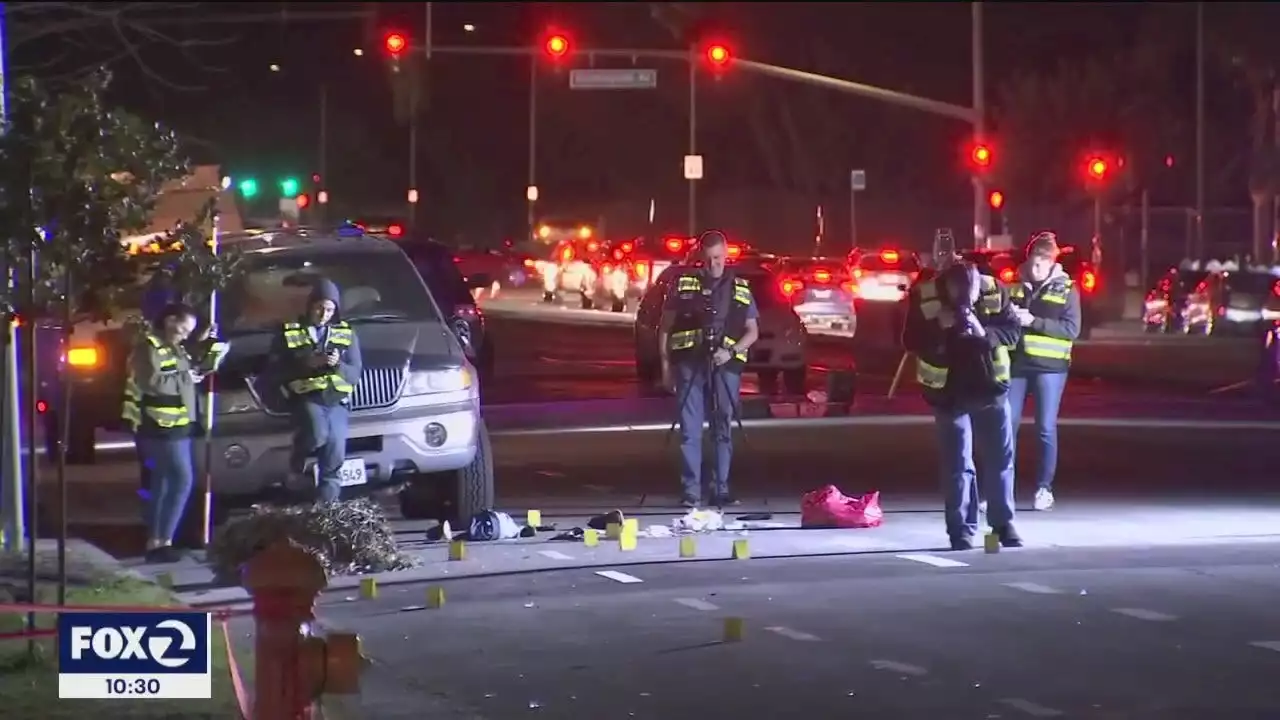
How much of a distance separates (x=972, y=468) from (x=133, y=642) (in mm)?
7629

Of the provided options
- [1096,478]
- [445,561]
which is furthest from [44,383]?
[1096,478]

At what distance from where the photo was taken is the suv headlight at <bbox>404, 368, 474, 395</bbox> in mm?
14242

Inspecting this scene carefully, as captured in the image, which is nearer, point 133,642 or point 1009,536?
point 133,642

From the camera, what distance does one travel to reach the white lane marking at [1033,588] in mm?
11688

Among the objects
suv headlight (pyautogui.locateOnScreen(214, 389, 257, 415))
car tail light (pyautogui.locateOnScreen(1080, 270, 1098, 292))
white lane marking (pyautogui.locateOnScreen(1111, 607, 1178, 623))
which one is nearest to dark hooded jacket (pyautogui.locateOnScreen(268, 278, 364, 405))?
suv headlight (pyautogui.locateOnScreen(214, 389, 257, 415))

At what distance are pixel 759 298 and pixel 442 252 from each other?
15.3 feet

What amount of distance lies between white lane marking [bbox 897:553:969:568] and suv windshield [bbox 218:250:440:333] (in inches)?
148

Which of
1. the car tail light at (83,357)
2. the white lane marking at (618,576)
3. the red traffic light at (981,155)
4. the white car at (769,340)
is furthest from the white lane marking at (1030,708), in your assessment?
the red traffic light at (981,155)

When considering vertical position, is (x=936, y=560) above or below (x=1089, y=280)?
below

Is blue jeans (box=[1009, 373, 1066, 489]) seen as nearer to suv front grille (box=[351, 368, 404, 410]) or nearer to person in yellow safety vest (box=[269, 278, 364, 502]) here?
suv front grille (box=[351, 368, 404, 410])

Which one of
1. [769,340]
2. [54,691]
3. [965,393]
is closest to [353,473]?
[965,393]

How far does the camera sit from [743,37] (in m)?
71.6

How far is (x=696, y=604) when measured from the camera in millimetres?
11469

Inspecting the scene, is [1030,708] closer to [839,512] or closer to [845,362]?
[839,512]
